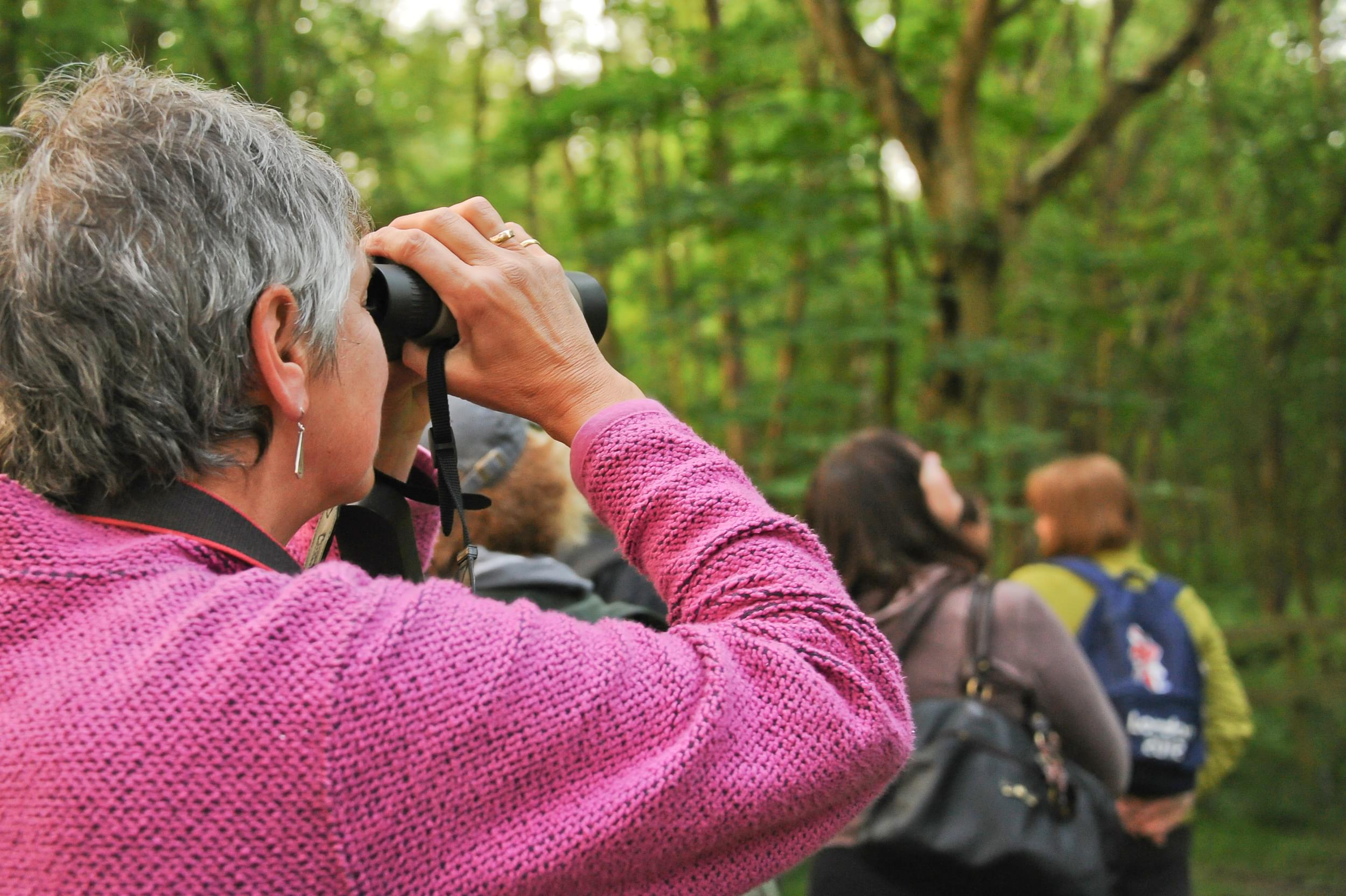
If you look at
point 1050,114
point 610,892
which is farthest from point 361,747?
point 1050,114

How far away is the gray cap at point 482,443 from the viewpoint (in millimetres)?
1954

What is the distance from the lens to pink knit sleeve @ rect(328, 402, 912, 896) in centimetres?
84

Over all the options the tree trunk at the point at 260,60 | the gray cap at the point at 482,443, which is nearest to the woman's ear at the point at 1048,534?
the gray cap at the point at 482,443

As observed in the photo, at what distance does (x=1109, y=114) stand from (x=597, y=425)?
6172mm

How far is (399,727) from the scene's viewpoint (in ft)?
2.73

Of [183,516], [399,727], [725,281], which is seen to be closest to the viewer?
[399,727]

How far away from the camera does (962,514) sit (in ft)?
11.3

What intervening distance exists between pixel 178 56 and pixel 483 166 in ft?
6.25

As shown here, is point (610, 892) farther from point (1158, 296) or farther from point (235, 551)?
point (1158, 296)

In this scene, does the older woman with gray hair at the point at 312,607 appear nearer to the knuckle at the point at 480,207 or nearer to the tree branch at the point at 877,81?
the knuckle at the point at 480,207

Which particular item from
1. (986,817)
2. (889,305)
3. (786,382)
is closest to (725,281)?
(786,382)

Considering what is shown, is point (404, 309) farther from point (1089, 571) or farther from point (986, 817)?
point (1089, 571)

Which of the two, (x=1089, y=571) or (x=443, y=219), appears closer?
(x=443, y=219)

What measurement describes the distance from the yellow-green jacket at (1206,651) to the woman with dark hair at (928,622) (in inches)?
35.4
